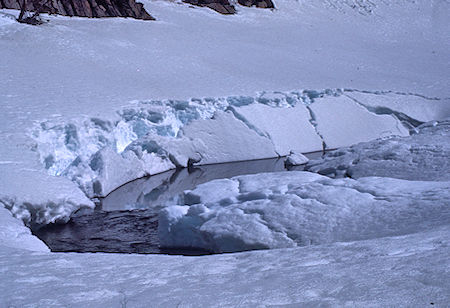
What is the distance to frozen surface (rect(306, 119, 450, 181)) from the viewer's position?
4867mm

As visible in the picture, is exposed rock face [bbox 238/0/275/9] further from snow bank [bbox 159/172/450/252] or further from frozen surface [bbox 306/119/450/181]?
snow bank [bbox 159/172/450/252]

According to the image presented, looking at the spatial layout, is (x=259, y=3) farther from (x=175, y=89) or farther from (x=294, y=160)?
(x=294, y=160)

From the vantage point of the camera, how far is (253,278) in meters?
1.94

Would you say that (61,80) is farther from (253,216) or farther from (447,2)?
(447,2)

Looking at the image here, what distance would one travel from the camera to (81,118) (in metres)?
5.80

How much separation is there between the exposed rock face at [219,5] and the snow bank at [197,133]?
19.9ft

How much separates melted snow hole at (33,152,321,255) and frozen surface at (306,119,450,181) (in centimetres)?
86

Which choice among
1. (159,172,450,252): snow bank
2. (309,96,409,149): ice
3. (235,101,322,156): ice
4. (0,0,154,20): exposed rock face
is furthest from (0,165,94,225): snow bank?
(0,0,154,20): exposed rock face

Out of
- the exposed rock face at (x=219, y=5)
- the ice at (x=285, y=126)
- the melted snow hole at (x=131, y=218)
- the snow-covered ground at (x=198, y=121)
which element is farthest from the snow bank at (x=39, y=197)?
the exposed rock face at (x=219, y=5)

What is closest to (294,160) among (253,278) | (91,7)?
(253,278)

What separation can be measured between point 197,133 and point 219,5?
26.5 feet

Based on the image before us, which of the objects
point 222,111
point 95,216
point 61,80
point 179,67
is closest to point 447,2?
point 179,67

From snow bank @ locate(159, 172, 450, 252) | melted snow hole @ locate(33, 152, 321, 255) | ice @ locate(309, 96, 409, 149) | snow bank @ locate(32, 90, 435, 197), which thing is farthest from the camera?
ice @ locate(309, 96, 409, 149)

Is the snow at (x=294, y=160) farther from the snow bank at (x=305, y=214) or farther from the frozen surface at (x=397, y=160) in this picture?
the snow bank at (x=305, y=214)
